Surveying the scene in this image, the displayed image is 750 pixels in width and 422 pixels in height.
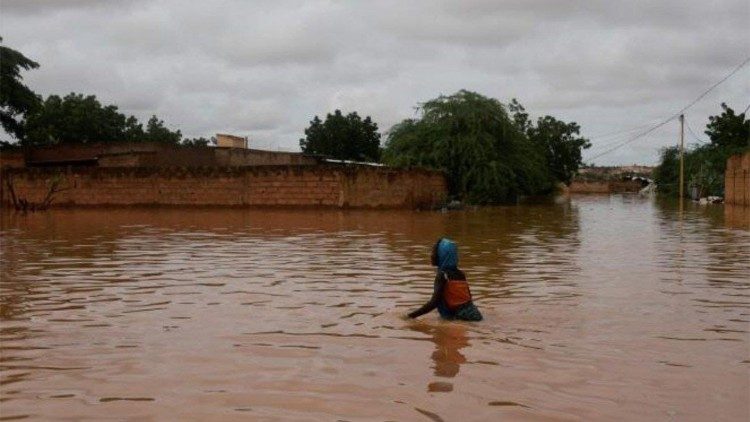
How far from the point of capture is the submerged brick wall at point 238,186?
28.4 m

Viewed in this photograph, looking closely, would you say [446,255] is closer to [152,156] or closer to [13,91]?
[152,156]

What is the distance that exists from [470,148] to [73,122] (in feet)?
94.9

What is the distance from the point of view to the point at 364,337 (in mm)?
6258

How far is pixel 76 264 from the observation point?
11234mm

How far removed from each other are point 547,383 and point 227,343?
2.54 metres

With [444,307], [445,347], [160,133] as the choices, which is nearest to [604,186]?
[160,133]

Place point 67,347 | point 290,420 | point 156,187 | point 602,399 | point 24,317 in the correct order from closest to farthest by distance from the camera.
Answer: point 290,420, point 602,399, point 67,347, point 24,317, point 156,187

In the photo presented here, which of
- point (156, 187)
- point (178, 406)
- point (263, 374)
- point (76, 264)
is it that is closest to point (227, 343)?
point (263, 374)

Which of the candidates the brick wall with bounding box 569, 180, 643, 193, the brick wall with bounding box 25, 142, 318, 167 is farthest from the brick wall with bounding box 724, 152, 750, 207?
the brick wall with bounding box 569, 180, 643, 193

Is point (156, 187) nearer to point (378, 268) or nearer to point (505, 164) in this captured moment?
point (505, 164)

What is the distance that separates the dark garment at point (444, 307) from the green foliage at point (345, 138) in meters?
51.6

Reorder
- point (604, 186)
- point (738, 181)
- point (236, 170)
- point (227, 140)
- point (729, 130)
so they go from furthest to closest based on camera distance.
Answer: point (604, 186) < point (729, 130) < point (227, 140) < point (738, 181) < point (236, 170)

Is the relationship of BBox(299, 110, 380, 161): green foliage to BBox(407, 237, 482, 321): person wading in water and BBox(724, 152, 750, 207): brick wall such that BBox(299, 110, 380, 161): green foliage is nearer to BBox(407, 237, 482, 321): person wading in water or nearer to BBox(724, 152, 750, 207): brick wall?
BBox(724, 152, 750, 207): brick wall

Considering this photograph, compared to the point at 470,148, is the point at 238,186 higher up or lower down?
lower down
